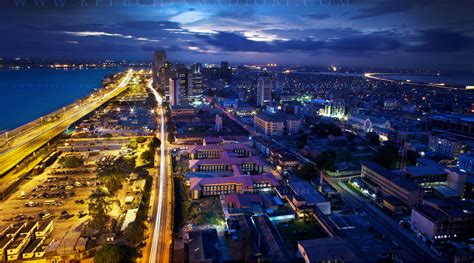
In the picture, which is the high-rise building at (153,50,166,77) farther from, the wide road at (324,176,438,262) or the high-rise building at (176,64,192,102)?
the wide road at (324,176,438,262)

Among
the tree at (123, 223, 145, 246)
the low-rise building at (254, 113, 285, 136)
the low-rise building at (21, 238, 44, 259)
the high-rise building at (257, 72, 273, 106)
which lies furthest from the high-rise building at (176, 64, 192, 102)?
the tree at (123, 223, 145, 246)

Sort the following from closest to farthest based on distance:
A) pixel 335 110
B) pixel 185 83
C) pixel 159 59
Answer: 1. pixel 335 110
2. pixel 185 83
3. pixel 159 59

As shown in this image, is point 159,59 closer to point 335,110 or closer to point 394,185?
point 335,110

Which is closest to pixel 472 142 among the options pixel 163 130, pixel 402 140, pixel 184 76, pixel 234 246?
pixel 402 140

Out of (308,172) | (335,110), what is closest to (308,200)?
(308,172)

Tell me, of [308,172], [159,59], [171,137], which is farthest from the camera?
[159,59]

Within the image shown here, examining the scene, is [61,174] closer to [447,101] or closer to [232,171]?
[232,171]

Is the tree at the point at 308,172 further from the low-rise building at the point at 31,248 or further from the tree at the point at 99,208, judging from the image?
the low-rise building at the point at 31,248
